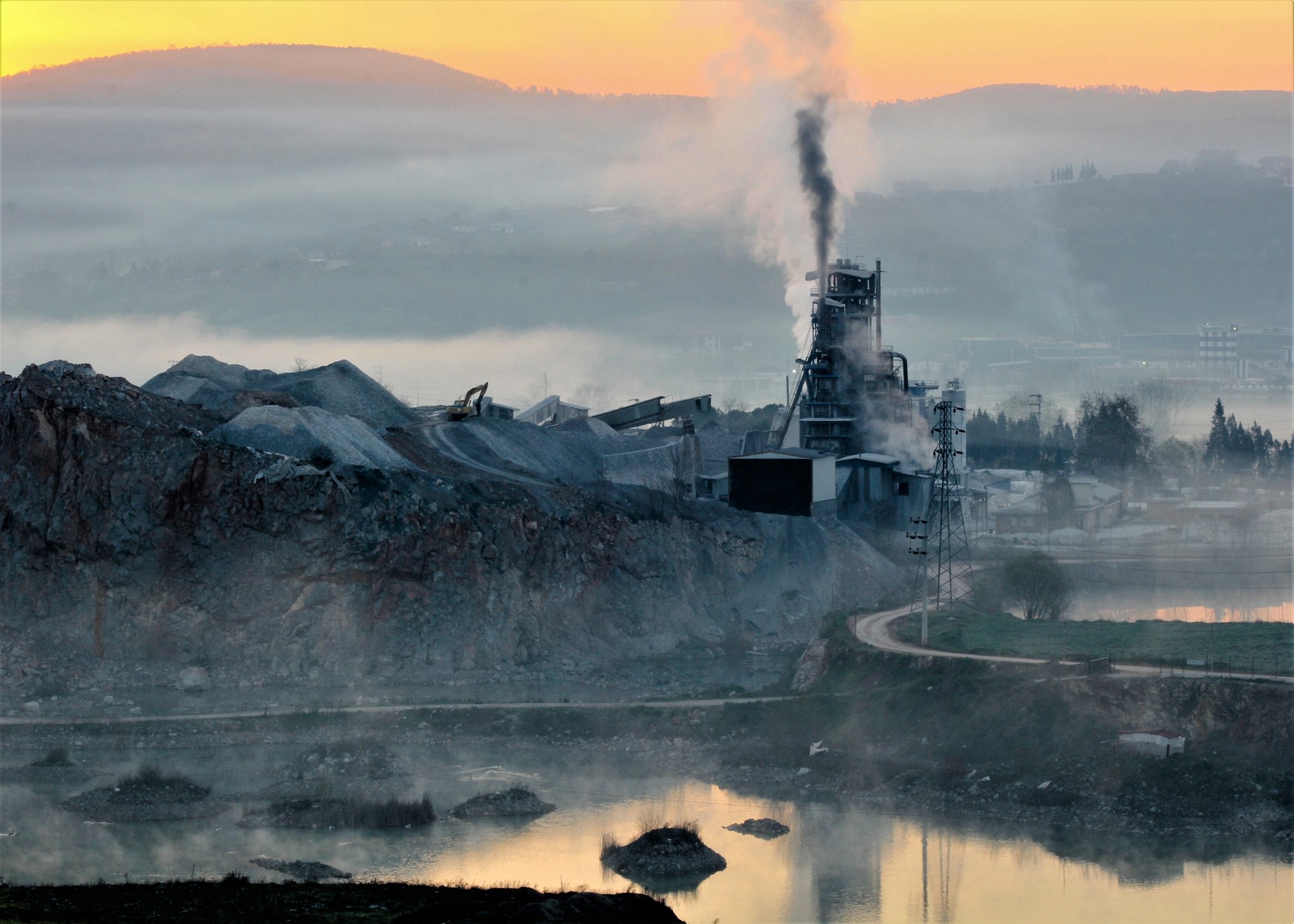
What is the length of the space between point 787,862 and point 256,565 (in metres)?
30.8

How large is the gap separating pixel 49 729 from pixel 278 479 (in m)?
14.7

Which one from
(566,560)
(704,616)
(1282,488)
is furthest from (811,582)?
(1282,488)

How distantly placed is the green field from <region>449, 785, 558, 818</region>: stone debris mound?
16857mm

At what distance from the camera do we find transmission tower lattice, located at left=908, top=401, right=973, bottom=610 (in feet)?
225

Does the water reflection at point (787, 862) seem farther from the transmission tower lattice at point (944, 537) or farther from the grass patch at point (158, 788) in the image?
the transmission tower lattice at point (944, 537)

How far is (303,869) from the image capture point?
4916 cm

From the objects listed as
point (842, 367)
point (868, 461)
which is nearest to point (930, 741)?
point (868, 461)

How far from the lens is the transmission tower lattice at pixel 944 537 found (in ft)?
225

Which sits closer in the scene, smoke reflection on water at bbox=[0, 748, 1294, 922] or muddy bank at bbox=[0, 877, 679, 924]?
muddy bank at bbox=[0, 877, 679, 924]

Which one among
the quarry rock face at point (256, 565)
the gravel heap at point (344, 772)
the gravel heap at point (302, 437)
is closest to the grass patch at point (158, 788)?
the gravel heap at point (344, 772)

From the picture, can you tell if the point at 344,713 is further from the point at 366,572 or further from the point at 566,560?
the point at 566,560

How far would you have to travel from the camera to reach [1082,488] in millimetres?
123812

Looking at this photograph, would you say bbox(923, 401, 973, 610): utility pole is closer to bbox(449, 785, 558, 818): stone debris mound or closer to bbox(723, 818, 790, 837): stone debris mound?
bbox(723, 818, 790, 837): stone debris mound

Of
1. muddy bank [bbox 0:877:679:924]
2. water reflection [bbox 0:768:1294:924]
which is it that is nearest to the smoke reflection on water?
water reflection [bbox 0:768:1294:924]
